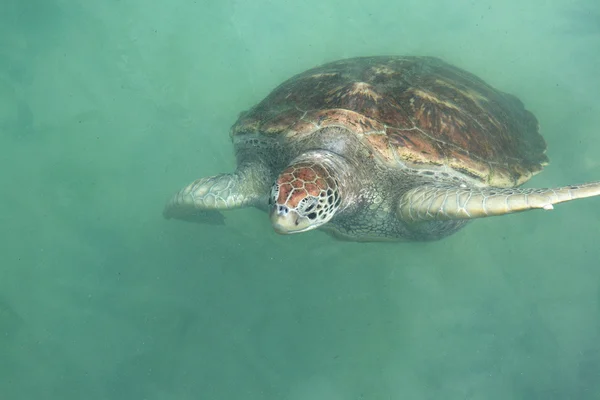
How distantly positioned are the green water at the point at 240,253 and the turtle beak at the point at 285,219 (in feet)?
5.07

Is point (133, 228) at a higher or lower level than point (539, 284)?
higher

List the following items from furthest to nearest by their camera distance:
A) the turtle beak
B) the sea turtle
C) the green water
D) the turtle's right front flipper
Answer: the green water, the turtle's right front flipper, the sea turtle, the turtle beak

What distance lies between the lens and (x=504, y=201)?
8.82ft

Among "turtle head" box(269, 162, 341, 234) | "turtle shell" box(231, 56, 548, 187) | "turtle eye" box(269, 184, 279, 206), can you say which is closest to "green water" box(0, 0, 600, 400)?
"turtle shell" box(231, 56, 548, 187)

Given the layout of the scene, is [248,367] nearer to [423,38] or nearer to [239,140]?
[239,140]

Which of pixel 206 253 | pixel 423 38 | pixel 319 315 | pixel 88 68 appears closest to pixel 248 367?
pixel 319 315

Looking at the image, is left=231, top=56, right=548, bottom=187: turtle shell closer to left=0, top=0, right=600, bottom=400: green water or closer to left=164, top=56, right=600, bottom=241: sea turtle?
left=164, top=56, right=600, bottom=241: sea turtle

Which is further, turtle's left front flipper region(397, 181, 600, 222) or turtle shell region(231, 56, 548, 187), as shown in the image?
turtle shell region(231, 56, 548, 187)

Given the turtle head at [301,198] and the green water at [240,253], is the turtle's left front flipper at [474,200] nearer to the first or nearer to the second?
the turtle head at [301,198]

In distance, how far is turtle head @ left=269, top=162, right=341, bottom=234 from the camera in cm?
251

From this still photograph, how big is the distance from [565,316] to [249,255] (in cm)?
306

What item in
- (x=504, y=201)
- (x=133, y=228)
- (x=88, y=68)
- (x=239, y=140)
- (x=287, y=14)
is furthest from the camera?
(x=287, y=14)

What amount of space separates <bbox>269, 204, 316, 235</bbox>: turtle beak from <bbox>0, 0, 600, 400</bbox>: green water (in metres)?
1.54

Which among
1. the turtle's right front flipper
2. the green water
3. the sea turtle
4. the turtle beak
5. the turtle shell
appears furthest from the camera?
the green water
